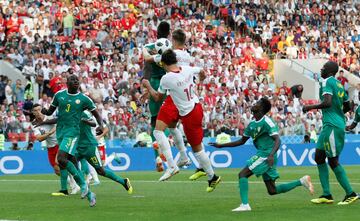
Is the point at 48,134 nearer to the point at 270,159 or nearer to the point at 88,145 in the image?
the point at 88,145

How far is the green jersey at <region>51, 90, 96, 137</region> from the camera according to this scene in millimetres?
18547

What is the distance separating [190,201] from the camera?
708 inches

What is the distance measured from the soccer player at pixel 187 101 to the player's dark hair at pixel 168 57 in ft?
0.24

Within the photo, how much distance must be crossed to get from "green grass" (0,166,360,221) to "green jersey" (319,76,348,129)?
1.36 metres

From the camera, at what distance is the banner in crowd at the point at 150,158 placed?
32094 mm

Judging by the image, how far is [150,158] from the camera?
33781 millimetres

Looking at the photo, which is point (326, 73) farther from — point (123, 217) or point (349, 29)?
point (349, 29)

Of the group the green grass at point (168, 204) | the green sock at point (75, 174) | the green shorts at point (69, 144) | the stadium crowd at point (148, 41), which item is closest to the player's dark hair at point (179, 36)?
the green shorts at point (69, 144)

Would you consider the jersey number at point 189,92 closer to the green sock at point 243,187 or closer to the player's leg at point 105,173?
the player's leg at point 105,173

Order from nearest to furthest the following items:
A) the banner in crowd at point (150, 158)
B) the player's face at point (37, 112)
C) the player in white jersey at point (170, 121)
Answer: the player in white jersey at point (170, 121) → the player's face at point (37, 112) → the banner in crowd at point (150, 158)

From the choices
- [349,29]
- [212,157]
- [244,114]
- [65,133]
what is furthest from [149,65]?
[349,29]

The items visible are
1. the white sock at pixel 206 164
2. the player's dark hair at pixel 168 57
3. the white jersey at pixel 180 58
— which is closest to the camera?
the player's dark hair at pixel 168 57

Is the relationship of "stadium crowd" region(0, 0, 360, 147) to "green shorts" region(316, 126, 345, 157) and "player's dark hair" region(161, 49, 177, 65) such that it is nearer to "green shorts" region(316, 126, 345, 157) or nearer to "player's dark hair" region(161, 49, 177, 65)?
"player's dark hair" region(161, 49, 177, 65)

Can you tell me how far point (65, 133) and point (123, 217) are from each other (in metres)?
3.63
